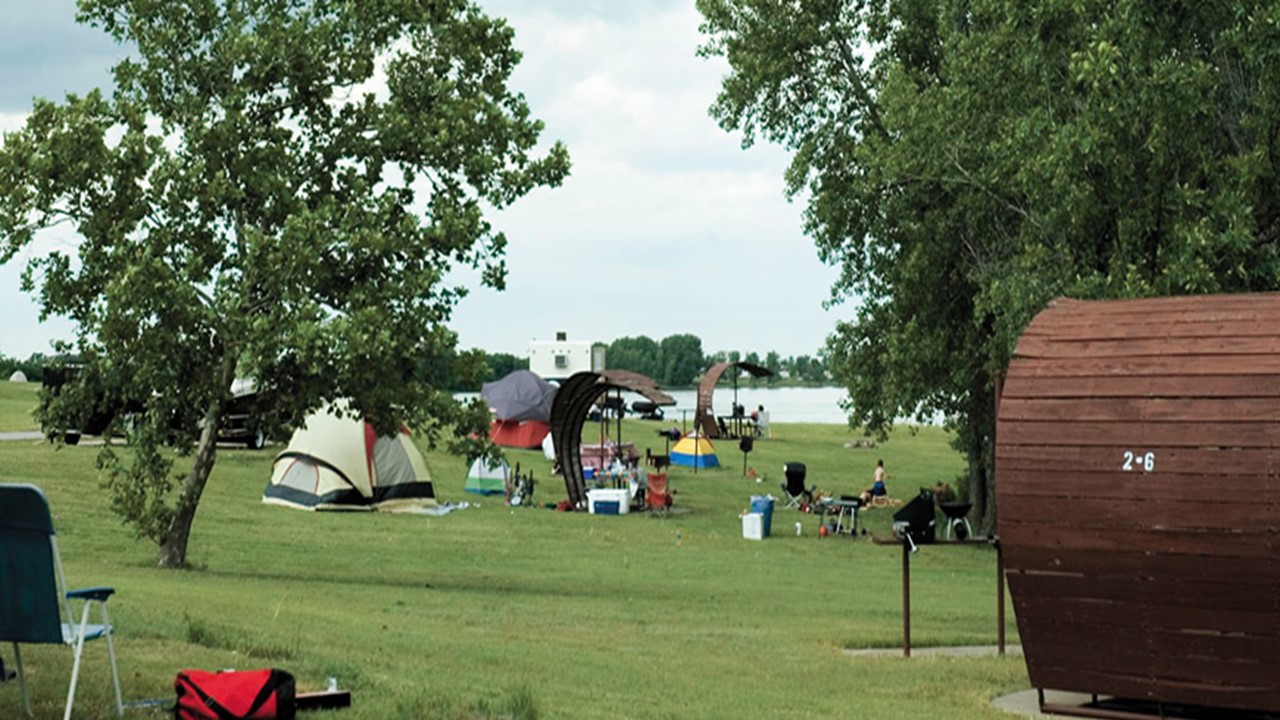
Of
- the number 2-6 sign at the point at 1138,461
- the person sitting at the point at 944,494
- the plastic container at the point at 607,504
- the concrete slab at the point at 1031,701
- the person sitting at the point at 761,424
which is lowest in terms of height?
the concrete slab at the point at 1031,701

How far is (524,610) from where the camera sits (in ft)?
57.2

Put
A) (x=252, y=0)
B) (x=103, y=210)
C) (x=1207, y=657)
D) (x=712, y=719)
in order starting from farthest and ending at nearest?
(x=252, y=0), (x=103, y=210), (x=1207, y=657), (x=712, y=719)

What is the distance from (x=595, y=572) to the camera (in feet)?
75.9

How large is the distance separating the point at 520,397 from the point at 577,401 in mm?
15056

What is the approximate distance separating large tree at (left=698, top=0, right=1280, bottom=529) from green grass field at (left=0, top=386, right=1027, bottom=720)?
4.23 meters

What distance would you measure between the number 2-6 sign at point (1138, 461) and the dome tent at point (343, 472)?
23.0 meters

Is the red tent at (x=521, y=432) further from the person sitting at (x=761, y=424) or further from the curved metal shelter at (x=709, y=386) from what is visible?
the person sitting at (x=761, y=424)

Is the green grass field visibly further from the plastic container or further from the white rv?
the white rv

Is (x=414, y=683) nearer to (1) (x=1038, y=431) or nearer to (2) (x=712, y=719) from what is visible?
(2) (x=712, y=719)

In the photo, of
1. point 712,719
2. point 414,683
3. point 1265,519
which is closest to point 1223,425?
point 1265,519

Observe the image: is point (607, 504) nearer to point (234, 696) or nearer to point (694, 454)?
point (694, 454)

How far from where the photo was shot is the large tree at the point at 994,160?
65.1 feet

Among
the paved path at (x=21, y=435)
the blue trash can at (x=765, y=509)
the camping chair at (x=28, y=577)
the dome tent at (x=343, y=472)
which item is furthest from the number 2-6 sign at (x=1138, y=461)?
the paved path at (x=21, y=435)

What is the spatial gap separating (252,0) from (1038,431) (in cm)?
1370
